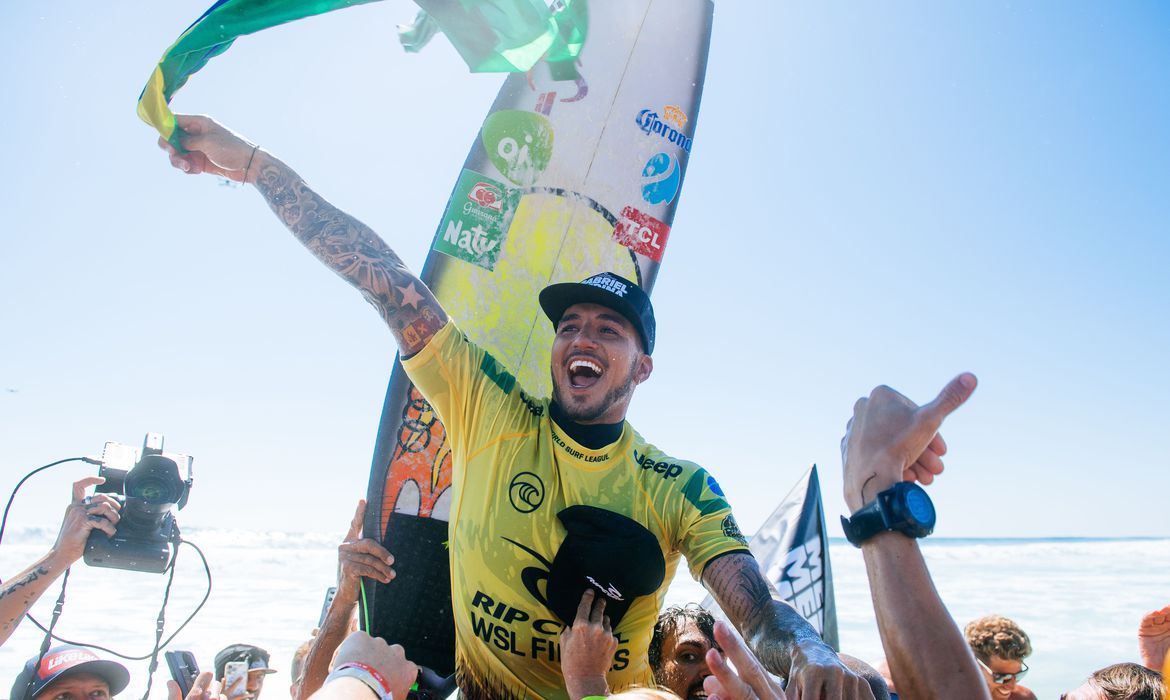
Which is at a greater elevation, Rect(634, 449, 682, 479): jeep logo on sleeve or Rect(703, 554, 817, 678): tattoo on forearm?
Rect(634, 449, 682, 479): jeep logo on sleeve

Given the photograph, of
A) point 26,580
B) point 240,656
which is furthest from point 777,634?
point 240,656

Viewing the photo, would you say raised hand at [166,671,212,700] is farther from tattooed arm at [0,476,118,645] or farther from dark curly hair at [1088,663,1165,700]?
dark curly hair at [1088,663,1165,700]

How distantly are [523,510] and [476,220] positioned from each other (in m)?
1.66

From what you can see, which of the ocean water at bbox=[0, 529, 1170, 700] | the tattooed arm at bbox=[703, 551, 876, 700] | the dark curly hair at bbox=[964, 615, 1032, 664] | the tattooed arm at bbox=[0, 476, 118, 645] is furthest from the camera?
the ocean water at bbox=[0, 529, 1170, 700]

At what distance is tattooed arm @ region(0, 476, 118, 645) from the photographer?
2693 millimetres

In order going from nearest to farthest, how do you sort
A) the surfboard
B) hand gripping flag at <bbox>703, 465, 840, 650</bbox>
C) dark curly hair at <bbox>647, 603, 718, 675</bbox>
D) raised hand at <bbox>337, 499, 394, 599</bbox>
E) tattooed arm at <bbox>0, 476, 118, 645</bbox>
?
raised hand at <bbox>337, 499, 394, 599</bbox> → tattooed arm at <bbox>0, 476, 118, 645</bbox> → the surfboard → dark curly hair at <bbox>647, 603, 718, 675</bbox> → hand gripping flag at <bbox>703, 465, 840, 650</bbox>

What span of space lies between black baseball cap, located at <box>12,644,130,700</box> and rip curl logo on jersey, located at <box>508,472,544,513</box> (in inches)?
83.9

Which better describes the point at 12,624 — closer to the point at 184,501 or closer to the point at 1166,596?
the point at 184,501

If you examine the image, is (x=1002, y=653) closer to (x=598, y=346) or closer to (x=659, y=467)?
(x=659, y=467)

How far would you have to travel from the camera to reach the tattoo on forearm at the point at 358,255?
7.58 ft

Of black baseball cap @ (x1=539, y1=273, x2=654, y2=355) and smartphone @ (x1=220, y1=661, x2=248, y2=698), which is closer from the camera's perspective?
black baseball cap @ (x1=539, y1=273, x2=654, y2=355)

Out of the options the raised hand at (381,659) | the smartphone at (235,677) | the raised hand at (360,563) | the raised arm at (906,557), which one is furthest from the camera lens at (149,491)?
the raised arm at (906,557)

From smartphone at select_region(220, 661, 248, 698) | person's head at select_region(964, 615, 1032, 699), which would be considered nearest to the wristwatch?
smartphone at select_region(220, 661, 248, 698)

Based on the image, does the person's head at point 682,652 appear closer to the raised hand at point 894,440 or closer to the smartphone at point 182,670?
the smartphone at point 182,670
